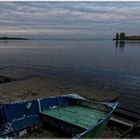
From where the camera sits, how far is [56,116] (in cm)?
1070

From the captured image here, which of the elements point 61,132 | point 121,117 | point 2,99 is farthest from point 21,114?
point 2,99

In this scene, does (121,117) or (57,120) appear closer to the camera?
(57,120)

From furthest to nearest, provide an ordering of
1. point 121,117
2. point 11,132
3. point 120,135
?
1. point 121,117
2. point 120,135
3. point 11,132

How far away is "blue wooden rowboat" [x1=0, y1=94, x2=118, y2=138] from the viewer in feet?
31.9

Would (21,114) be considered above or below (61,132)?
above

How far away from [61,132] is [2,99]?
28.1 ft

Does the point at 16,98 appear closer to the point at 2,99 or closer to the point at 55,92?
the point at 2,99

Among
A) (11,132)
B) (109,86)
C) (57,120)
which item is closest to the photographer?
(11,132)

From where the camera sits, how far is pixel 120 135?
37.3 ft

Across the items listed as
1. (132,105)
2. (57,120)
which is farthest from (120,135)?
(132,105)

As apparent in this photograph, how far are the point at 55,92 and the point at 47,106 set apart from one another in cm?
856

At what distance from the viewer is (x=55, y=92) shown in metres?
20.3

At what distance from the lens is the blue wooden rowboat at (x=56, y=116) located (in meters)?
9.72

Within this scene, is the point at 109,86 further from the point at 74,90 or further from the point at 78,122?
the point at 78,122
